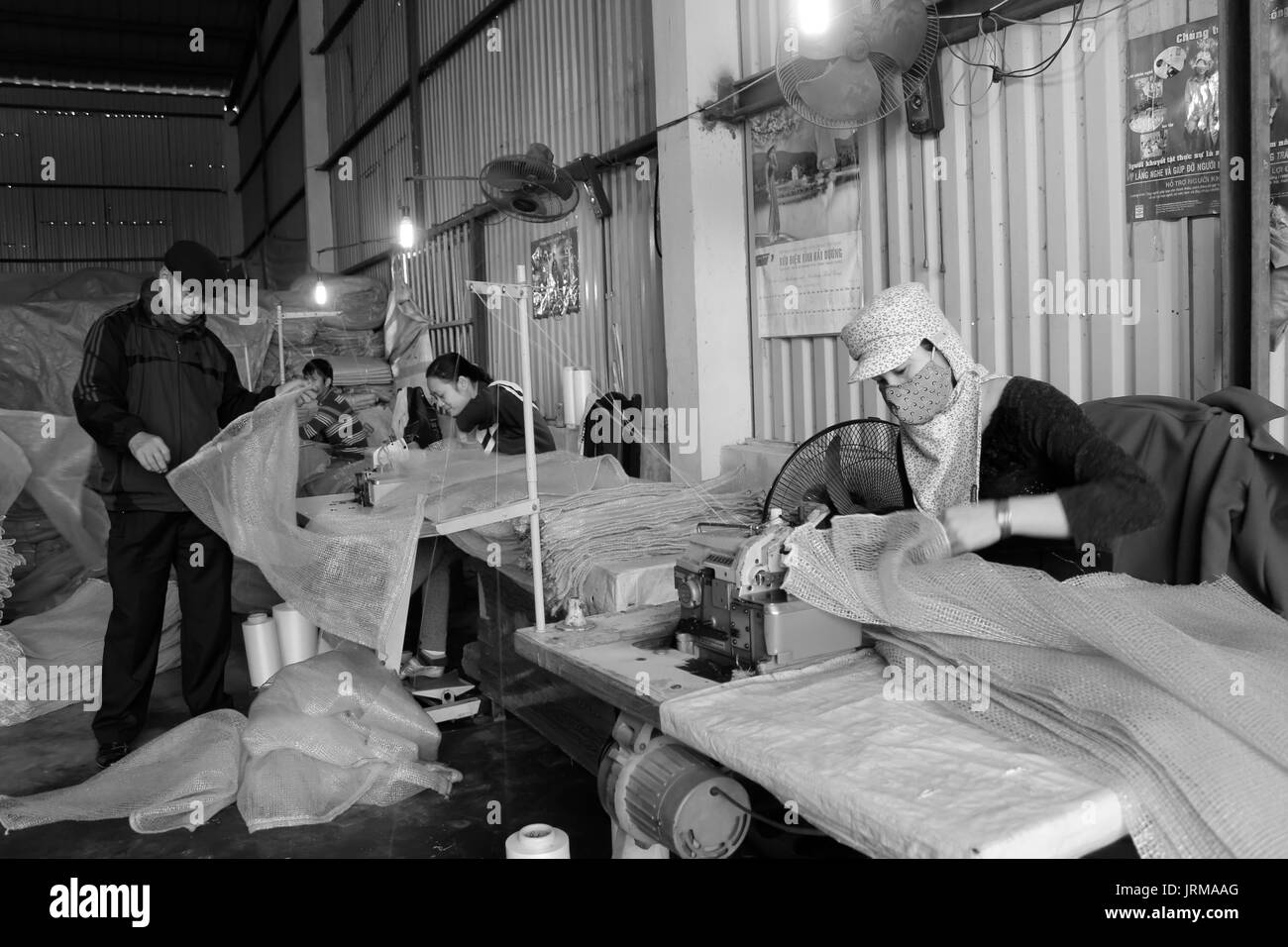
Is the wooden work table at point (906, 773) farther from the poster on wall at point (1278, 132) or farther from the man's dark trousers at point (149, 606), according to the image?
the man's dark trousers at point (149, 606)

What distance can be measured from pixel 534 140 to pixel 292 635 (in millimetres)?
4002

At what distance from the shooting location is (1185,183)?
2586mm

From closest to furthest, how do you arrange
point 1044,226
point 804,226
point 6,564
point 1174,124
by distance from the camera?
point 1174,124 → point 1044,226 → point 804,226 → point 6,564

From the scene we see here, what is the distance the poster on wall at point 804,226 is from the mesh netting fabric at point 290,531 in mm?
1697

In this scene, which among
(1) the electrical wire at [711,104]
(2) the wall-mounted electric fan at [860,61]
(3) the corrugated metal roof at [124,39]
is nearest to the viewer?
(2) the wall-mounted electric fan at [860,61]

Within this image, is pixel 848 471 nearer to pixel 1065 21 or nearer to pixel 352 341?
pixel 1065 21

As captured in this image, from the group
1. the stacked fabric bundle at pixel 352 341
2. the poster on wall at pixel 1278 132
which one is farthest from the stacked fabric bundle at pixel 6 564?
the poster on wall at pixel 1278 132

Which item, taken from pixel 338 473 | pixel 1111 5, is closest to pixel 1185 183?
pixel 1111 5

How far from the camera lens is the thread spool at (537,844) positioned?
168 centimetres

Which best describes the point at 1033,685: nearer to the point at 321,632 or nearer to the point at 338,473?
the point at 321,632

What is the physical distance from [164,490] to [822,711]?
2.89 m

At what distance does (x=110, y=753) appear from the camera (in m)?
3.64

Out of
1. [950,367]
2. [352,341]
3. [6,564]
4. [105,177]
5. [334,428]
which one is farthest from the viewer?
[105,177]

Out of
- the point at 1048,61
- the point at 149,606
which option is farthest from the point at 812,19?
the point at 149,606
